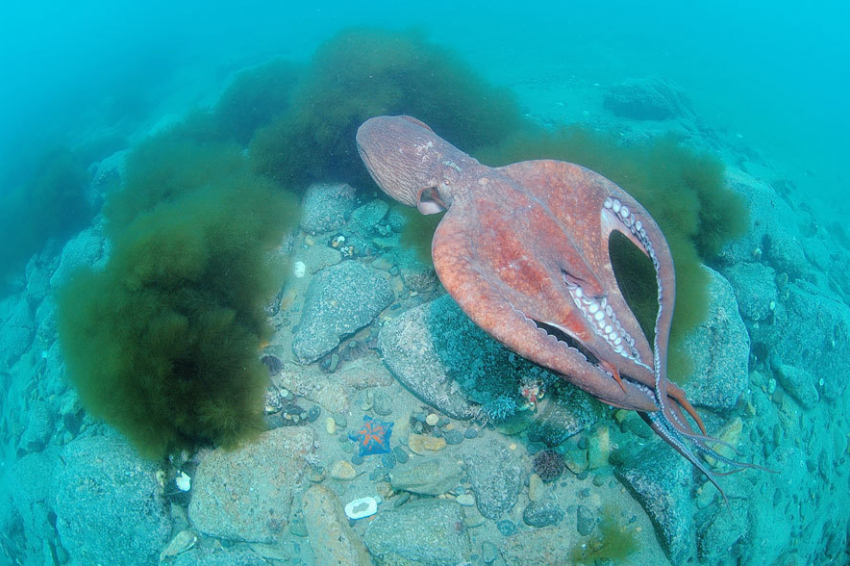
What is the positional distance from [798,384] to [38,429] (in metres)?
11.8

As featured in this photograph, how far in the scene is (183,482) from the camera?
473cm

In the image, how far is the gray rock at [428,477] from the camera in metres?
4.32

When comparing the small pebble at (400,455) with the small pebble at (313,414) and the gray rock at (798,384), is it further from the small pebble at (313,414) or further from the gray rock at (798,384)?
the gray rock at (798,384)

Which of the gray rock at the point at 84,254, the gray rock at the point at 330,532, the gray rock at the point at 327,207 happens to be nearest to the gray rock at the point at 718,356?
the gray rock at the point at 330,532

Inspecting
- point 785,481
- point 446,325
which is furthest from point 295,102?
point 785,481

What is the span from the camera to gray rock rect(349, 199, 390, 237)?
662cm

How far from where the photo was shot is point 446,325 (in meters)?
4.85

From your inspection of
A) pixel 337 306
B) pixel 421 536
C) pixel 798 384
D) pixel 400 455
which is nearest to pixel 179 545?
pixel 400 455

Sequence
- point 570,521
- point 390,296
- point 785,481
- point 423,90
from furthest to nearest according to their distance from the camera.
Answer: point 423,90 < point 390,296 < point 785,481 < point 570,521

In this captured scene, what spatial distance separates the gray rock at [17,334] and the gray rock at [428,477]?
9.37 m

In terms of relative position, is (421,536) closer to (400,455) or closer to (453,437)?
(400,455)

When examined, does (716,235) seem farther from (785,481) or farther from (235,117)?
(235,117)

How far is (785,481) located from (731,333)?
2177mm

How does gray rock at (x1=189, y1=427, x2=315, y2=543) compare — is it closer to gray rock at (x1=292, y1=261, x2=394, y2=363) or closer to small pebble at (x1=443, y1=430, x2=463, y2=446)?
gray rock at (x1=292, y1=261, x2=394, y2=363)
